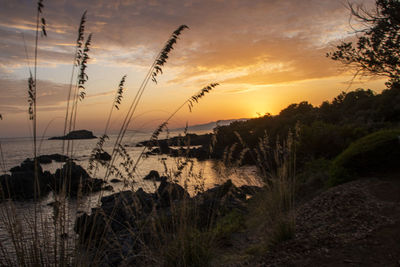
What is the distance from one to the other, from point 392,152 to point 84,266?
843 cm

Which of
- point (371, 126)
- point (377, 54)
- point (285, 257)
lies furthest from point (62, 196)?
point (371, 126)

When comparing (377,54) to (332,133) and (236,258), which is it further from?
(332,133)

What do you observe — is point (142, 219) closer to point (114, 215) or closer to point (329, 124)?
point (114, 215)

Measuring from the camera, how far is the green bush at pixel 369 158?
312 inches

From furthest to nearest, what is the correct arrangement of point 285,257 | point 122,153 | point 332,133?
point 332,133 < point 285,257 < point 122,153

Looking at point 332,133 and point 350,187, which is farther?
point 332,133

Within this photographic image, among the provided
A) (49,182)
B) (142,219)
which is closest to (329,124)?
(142,219)

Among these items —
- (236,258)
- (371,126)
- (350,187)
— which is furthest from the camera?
(371,126)

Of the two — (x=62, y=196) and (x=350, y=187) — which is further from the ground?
(x=62, y=196)

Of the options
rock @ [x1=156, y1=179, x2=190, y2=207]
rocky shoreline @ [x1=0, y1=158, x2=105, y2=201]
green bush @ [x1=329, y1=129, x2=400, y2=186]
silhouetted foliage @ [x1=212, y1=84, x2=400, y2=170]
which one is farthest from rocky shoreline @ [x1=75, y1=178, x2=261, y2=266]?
green bush @ [x1=329, y1=129, x2=400, y2=186]

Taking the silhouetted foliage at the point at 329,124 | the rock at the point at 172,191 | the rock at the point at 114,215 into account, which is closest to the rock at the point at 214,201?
the rock at the point at 172,191

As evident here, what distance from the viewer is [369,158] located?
7973 mm

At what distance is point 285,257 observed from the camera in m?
4.07

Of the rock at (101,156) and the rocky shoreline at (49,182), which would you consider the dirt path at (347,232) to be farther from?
the rocky shoreline at (49,182)
